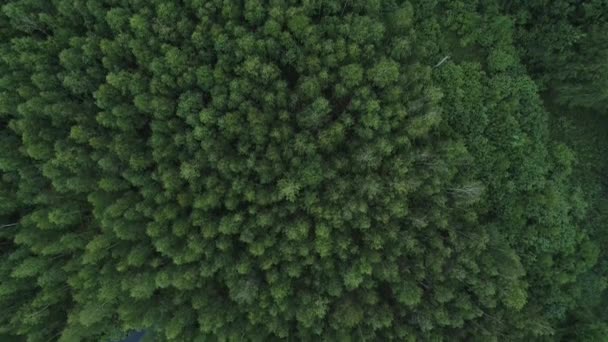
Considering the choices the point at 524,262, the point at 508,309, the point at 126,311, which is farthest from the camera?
the point at 524,262

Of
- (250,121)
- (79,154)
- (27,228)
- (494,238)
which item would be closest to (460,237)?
(494,238)

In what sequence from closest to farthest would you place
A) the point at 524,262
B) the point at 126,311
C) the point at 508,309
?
the point at 126,311, the point at 508,309, the point at 524,262

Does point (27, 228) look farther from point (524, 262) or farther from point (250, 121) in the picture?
point (524, 262)

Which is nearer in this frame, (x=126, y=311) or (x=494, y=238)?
(x=126, y=311)

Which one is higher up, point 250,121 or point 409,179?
point 250,121

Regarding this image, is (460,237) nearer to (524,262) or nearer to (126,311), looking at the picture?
(524,262)

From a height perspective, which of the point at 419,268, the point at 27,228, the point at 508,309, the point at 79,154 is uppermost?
the point at 79,154

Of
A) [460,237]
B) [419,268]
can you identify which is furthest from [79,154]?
[460,237]
